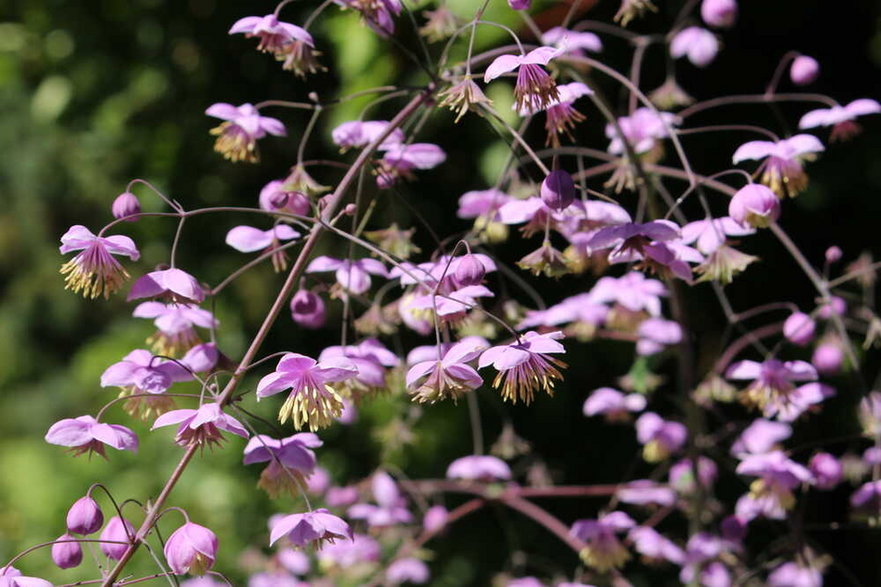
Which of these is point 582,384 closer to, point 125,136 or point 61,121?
point 125,136

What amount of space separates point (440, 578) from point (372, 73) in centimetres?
87

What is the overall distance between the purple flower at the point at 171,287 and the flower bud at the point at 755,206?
0.42 meters

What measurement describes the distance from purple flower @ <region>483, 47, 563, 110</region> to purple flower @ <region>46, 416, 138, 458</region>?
35cm

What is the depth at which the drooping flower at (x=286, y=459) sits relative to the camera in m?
0.75

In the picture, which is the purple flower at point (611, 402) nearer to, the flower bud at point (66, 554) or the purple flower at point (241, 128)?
the purple flower at point (241, 128)

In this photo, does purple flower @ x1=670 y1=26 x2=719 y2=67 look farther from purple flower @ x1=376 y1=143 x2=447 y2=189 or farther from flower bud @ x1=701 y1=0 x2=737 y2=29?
purple flower @ x1=376 y1=143 x2=447 y2=189

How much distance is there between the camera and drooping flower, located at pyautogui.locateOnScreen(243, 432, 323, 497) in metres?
0.75

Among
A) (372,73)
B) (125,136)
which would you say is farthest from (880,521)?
(125,136)

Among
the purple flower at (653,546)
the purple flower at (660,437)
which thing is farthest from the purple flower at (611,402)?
the purple flower at (653,546)

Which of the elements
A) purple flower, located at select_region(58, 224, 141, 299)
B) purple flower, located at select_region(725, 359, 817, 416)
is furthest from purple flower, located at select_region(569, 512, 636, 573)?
purple flower, located at select_region(58, 224, 141, 299)

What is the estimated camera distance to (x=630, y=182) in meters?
0.91

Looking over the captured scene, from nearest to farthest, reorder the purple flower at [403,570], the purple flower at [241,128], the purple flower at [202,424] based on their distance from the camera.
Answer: the purple flower at [202,424] < the purple flower at [241,128] < the purple flower at [403,570]

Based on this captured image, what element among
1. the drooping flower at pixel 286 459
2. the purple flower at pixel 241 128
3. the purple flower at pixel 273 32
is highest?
the purple flower at pixel 273 32

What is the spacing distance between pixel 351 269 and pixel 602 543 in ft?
1.31
